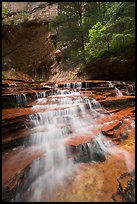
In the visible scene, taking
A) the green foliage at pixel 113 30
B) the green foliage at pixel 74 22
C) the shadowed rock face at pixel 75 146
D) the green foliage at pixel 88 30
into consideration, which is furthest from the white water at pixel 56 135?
the green foliage at pixel 74 22

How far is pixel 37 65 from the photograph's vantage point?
18.8 metres

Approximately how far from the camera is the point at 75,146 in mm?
3846

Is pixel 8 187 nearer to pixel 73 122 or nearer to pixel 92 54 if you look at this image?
pixel 73 122

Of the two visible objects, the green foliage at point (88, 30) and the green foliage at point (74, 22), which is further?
the green foliage at point (74, 22)

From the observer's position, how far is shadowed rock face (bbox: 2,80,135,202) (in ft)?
9.68

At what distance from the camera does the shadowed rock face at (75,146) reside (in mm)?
2951

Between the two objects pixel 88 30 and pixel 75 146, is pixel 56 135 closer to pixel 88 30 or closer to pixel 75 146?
pixel 75 146

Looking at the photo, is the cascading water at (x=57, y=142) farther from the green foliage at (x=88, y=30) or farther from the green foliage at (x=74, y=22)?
the green foliage at (x=74, y=22)

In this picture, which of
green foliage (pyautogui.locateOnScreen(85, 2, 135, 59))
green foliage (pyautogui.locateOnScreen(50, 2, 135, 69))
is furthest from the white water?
green foliage (pyautogui.locateOnScreen(50, 2, 135, 69))

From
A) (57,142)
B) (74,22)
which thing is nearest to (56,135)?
(57,142)

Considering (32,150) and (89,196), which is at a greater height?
(32,150)

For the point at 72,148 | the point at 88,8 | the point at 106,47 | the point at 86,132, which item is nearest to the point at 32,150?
the point at 72,148

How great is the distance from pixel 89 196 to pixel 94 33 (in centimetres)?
990

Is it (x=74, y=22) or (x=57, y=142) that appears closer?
(x=57, y=142)
